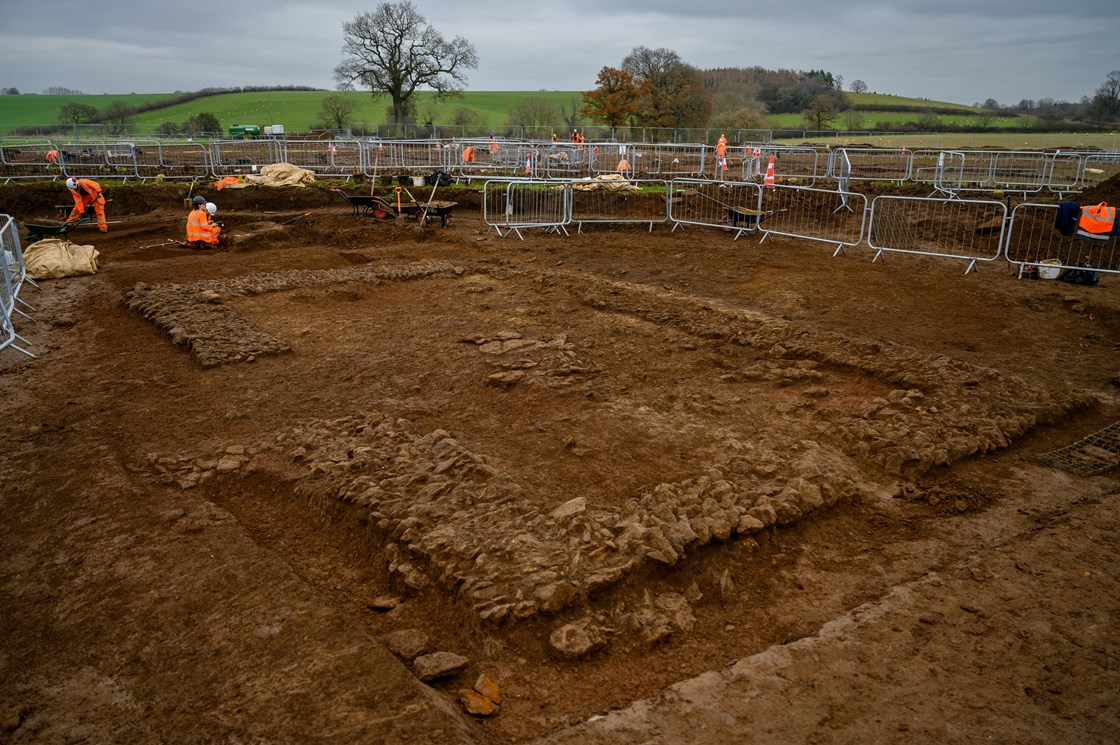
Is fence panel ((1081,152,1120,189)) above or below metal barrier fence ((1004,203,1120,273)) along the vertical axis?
above

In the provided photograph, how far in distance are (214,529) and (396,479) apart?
1312 mm

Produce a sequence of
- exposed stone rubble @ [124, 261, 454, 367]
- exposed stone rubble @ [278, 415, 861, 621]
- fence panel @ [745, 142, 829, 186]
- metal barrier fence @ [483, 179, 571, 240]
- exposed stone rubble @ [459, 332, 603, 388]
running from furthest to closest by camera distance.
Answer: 1. fence panel @ [745, 142, 829, 186]
2. metal barrier fence @ [483, 179, 571, 240]
3. exposed stone rubble @ [124, 261, 454, 367]
4. exposed stone rubble @ [459, 332, 603, 388]
5. exposed stone rubble @ [278, 415, 861, 621]

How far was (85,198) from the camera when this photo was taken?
1767 cm

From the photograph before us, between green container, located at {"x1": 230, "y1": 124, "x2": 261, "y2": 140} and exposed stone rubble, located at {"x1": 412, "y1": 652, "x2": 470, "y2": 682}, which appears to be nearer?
exposed stone rubble, located at {"x1": 412, "y1": 652, "x2": 470, "y2": 682}

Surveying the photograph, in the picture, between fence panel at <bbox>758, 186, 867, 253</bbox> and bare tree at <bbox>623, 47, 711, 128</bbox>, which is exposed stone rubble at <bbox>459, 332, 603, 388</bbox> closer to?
fence panel at <bbox>758, 186, 867, 253</bbox>

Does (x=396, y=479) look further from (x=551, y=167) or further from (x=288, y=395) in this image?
(x=551, y=167)

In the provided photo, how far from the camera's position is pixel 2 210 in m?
21.4

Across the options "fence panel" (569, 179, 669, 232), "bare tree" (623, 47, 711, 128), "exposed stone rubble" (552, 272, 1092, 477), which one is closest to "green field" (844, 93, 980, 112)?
"bare tree" (623, 47, 711, 128)

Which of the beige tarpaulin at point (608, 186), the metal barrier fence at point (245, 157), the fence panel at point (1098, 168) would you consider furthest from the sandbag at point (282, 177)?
the fence panel at point (1098, 168)

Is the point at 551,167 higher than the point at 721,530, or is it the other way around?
the point at 551,167

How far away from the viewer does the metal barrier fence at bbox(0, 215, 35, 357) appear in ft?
30.1

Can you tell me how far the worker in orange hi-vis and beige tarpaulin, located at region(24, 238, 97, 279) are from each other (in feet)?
11.6

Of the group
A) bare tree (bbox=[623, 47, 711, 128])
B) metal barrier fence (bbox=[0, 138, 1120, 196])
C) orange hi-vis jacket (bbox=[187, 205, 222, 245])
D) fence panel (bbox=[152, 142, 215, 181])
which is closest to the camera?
orange hi-vis jacket (bbox=[187, 205, 222, 245])

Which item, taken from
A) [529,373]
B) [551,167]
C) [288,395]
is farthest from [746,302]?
[551,167]
